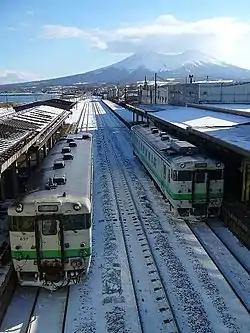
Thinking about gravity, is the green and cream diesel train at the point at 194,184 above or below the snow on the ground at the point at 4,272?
above

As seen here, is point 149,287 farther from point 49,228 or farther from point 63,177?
point 63,177

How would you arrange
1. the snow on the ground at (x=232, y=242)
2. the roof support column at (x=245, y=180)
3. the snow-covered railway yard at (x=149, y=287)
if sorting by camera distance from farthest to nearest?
the roof support column at (x=245, y=180) < the snow on the ground at (x=232, y=242) < the snow-covered railway yard at (x=149, y=287)

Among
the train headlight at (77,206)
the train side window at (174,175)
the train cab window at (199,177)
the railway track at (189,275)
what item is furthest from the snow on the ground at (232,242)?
the train headlight at (77,206)

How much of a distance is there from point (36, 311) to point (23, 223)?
207cm

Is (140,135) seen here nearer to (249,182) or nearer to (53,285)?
(249,182)

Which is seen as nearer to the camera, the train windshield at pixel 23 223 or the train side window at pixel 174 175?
the train windshield at pixel 23 223

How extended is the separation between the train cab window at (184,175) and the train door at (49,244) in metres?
6.26

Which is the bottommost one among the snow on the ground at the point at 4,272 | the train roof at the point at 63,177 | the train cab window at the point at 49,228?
the snow on the ground at the point at 4,272

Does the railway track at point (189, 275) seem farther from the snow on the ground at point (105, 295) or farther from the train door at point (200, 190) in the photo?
the snow on the ground at point (105, 295)

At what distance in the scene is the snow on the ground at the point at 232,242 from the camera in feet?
40.1

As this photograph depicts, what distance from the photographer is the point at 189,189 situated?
1512cm

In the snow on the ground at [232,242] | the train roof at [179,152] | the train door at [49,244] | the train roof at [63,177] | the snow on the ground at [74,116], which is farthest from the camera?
the snow on the ground at [74,116]

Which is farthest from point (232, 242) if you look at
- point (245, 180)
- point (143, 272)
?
point (143, 272)

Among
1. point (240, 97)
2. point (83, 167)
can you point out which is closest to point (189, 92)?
point (240, 97)
